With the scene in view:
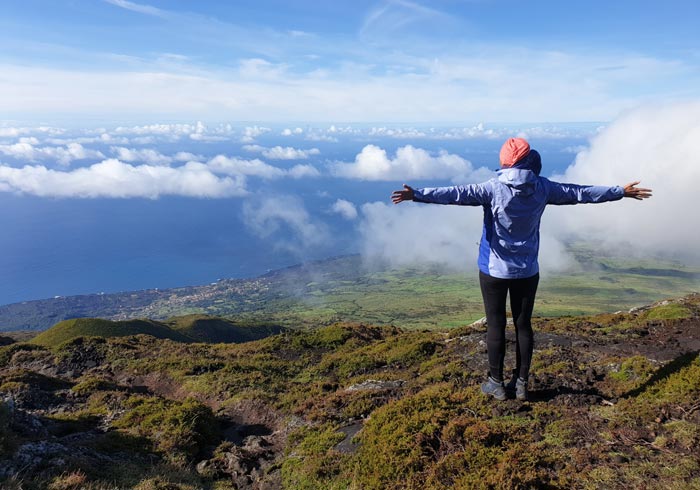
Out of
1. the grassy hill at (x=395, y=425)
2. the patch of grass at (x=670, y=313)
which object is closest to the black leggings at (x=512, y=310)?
Answer: the grassy hill at (x=395, y=425)

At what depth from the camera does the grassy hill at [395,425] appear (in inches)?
238

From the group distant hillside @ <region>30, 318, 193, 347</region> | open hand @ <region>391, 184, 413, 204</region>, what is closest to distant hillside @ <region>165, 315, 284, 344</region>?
distant hillside @ <region>30, 318, 193, 347</region>

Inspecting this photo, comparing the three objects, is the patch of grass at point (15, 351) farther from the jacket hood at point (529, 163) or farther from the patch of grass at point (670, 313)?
the patch of grass at point (670, 313)

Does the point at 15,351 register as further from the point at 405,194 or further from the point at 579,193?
the point at 579,193

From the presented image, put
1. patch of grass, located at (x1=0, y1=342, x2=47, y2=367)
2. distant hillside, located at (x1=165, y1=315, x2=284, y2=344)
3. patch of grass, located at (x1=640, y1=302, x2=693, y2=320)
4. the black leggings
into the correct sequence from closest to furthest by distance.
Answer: the black leggings
patch of grass, located at (x1=640, y1=302, x2=693, y2=320)
patch of grass, located at (x1=0, y1=342, x2=47, y2=367)
distant hillside, located at (x1=165, y1=315, x2=284, y2=344)

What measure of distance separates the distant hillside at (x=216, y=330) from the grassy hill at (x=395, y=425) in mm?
75583

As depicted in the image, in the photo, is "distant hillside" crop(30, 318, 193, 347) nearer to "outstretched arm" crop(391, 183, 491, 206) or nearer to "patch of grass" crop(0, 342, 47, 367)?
"patch of grass" crop(0, 342, 47, 367)

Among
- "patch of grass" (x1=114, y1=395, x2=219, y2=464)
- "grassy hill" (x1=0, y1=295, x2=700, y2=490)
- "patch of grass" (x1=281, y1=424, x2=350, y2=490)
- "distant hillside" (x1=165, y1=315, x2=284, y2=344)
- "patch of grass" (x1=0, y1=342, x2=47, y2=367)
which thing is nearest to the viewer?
"grassy hill" (x1=0, y1=295, x2=700, y2=490)

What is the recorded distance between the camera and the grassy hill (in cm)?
605

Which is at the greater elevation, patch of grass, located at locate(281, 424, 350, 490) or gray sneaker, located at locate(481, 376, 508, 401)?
gray sneaker, located at locate(481, 376, 508, 401)

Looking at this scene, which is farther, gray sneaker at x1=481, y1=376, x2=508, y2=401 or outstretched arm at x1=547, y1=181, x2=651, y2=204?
gray sneaker at x1=481, y1=376, x2=508, y2=401

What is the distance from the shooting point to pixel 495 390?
27.4ft

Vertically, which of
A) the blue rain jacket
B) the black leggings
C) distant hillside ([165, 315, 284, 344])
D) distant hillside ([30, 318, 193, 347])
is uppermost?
the blue rain jacket

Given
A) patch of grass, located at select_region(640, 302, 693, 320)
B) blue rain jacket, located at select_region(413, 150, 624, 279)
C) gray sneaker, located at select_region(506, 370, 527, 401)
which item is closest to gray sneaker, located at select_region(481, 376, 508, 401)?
gray sneaker, located at select_region(506, 370, 527, 401)
